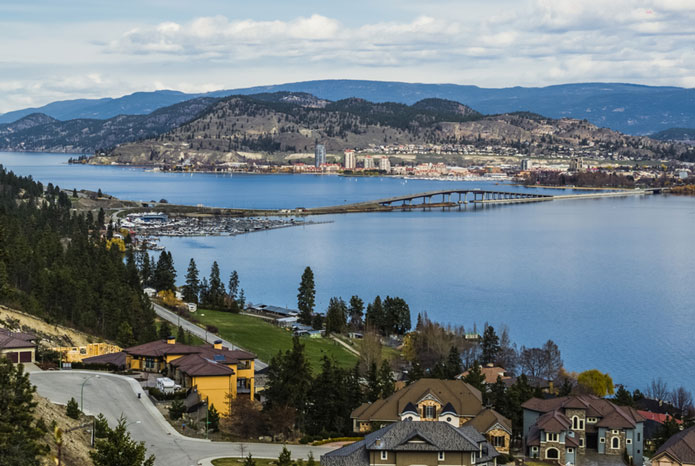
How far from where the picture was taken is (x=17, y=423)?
1412 cm

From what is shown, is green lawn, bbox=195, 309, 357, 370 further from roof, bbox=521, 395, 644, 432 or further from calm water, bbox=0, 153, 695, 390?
roof, bbox=521, 395, 644, 432

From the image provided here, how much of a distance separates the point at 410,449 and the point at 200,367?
7061 mm

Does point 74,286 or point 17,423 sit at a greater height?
point 17,423

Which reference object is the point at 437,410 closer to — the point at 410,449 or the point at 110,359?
the point at 410,449

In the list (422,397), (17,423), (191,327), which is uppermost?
(17,423)

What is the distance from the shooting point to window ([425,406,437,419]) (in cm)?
2375

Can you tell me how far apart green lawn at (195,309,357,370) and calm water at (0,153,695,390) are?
875 centimetres

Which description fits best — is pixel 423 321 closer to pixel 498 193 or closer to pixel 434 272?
pixel 434 272

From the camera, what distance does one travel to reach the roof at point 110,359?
85.3 ft

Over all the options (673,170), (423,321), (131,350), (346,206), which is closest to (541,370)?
(423,321)

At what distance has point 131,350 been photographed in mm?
26406

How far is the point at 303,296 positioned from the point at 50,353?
2023cm

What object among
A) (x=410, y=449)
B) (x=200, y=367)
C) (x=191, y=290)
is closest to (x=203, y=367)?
(x=200, y=367)

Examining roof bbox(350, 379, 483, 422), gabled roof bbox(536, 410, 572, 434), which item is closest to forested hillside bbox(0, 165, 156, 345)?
roof bbox(350, 379, 483, 422)
